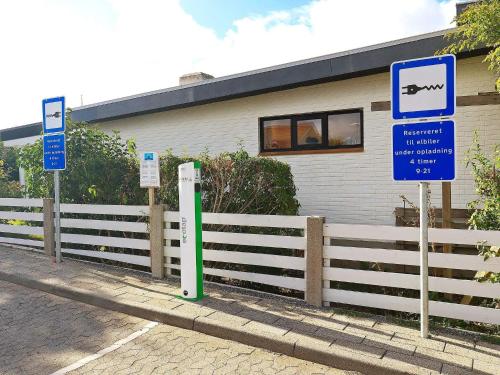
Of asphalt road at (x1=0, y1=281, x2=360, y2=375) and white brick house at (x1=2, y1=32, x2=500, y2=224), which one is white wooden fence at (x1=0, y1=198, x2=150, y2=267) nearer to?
asphalt road at (x1=0, y1=281, x2=360, y2=375)

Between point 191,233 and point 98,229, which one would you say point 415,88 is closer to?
point 191,233

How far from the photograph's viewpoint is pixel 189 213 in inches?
197

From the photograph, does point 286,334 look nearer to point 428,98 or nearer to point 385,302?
point 385,302

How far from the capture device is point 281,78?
8.12m

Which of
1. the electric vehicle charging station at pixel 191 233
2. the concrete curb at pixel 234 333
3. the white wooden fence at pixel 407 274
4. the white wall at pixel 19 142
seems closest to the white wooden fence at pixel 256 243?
the white wooden fence at pixel 407 274

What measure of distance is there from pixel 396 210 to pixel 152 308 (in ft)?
13.9

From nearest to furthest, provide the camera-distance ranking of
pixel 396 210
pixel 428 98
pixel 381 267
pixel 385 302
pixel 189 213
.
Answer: pixel 428 98 → pixel 385 302 → pixel 189 213 → pixel 381 267 → pixel 396 210

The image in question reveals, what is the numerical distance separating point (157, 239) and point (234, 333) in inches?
92.7

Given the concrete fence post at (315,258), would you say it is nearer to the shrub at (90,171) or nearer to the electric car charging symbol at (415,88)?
the electric car charging symbol at (415,88)

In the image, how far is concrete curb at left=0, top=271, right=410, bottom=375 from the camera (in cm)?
342

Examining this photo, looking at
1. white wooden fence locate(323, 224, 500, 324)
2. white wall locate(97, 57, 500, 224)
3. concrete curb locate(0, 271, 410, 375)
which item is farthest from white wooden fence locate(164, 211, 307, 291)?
white wall locate(97, 57, 500, 224)

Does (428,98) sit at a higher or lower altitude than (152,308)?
higher

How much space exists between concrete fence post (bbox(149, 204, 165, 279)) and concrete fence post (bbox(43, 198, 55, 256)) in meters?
2.56

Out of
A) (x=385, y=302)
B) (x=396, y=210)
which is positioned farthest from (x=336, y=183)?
(x=385, y=302)
